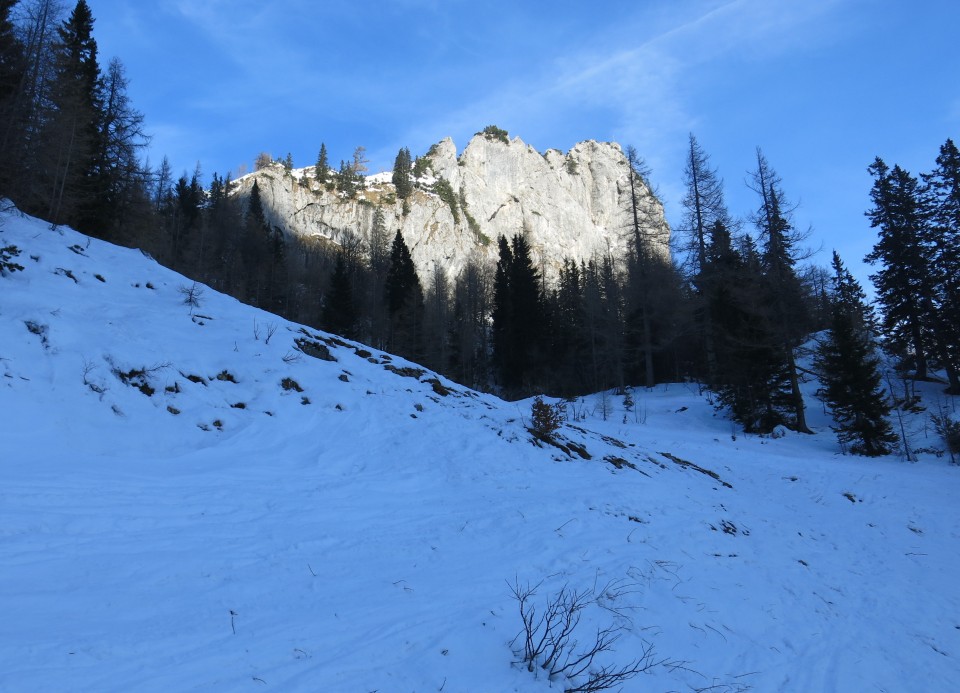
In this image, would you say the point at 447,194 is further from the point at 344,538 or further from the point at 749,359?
the point at 344,538

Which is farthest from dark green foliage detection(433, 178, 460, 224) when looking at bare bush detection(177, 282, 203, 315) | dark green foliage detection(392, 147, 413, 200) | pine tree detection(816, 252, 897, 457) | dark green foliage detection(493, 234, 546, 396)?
bare bush detection(177, 282, 203, 315)

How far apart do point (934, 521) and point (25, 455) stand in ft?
52.8

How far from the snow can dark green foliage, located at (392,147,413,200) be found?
83.6 m

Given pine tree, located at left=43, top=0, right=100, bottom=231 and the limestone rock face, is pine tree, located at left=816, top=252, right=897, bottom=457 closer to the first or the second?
pine tree, located at left=43, top=0, right=100, bottom=231

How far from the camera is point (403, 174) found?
92375 mm

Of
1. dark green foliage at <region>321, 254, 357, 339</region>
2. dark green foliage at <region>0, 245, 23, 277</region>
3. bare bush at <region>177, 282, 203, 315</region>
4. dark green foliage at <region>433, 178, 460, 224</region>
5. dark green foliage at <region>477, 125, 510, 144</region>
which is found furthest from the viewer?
dark green foliage at <region>477, 125, 510, 144</region>

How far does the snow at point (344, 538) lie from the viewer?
3.24m


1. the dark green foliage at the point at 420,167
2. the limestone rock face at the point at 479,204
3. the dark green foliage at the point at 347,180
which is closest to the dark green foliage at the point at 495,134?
the limestone rock face at the point at 479,204

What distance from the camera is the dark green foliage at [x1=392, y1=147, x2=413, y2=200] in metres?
90.3

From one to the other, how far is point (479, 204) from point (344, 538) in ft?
339

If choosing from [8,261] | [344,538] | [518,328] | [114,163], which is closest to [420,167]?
[518,328]

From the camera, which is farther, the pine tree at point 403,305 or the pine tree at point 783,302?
the pine tree at point 403,305

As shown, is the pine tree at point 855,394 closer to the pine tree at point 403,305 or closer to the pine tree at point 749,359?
the pine tree at point 749,359

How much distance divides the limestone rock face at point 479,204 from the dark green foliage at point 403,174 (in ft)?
5.78
